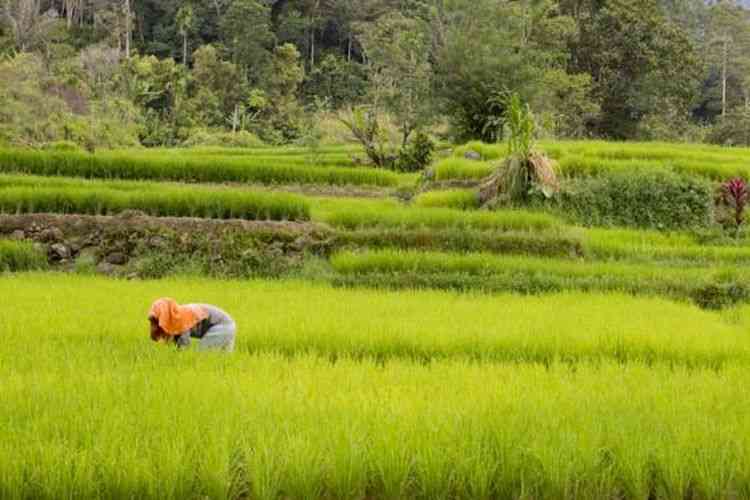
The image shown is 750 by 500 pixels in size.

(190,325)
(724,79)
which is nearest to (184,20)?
(724,79)

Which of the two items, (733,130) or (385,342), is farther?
(733,130)

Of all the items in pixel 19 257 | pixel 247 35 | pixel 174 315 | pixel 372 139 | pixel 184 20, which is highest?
pixel 184 20

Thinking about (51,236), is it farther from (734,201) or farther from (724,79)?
(724,79)

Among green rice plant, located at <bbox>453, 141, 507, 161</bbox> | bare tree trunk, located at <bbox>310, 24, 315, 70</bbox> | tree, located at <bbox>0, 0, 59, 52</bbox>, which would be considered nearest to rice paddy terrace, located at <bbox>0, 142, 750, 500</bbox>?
green rice plant, located at <bbox>453, 141, 507, 161</bbox>

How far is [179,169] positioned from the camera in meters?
15.1

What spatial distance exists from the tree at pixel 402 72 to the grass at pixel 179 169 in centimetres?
459

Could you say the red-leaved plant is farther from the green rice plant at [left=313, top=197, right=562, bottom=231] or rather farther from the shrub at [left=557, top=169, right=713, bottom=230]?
the green rice plant at [left=313, top=197, right=562, bottom=231]

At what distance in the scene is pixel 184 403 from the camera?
4027mm

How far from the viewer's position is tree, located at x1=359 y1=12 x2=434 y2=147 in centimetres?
2348

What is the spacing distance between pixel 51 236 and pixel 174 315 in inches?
250

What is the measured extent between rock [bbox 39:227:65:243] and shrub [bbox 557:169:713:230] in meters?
7.34

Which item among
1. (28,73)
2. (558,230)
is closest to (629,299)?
(558,230)

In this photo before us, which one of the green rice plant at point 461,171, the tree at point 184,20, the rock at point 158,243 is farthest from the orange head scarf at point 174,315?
the tree at point 184,20

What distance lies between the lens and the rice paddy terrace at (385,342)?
3.42m
